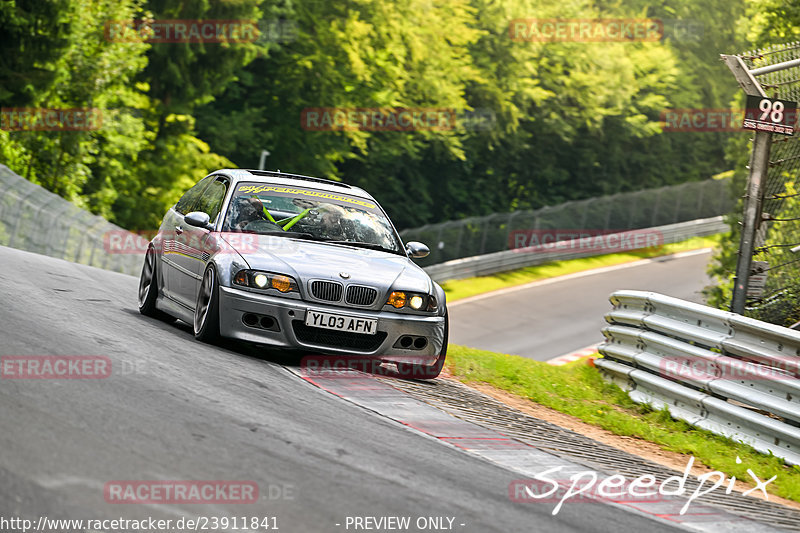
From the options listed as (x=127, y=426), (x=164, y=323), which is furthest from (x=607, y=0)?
(x=127, y=426)

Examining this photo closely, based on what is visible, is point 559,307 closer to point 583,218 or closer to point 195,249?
point 583,218

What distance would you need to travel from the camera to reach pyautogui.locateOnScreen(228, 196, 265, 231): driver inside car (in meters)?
9.63

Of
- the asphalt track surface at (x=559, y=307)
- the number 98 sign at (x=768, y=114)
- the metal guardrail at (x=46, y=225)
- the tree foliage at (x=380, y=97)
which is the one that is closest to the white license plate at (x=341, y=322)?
the number 98 sign at (x=768, y=114)

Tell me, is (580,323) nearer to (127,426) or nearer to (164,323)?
(164,323)

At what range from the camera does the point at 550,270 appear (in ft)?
146

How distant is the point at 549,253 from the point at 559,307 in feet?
32.2

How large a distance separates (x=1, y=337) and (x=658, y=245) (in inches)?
1845

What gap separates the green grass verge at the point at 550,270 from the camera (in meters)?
40.3

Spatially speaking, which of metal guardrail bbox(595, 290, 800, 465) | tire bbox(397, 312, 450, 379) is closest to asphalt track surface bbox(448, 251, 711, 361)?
metal guardrail bbox(595, 290, 800, 465)

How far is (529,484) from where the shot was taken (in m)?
5.98

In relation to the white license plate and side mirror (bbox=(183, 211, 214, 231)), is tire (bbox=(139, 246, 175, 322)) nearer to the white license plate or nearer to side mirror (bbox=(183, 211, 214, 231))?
side mirror (bbox=(183, 211, 214, 231))

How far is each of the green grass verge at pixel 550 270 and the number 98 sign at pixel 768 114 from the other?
27684mm

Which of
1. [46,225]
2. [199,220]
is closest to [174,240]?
[199,220]

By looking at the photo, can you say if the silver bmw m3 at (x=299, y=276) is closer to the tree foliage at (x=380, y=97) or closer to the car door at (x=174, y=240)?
the car door at (x=174, y=240)
